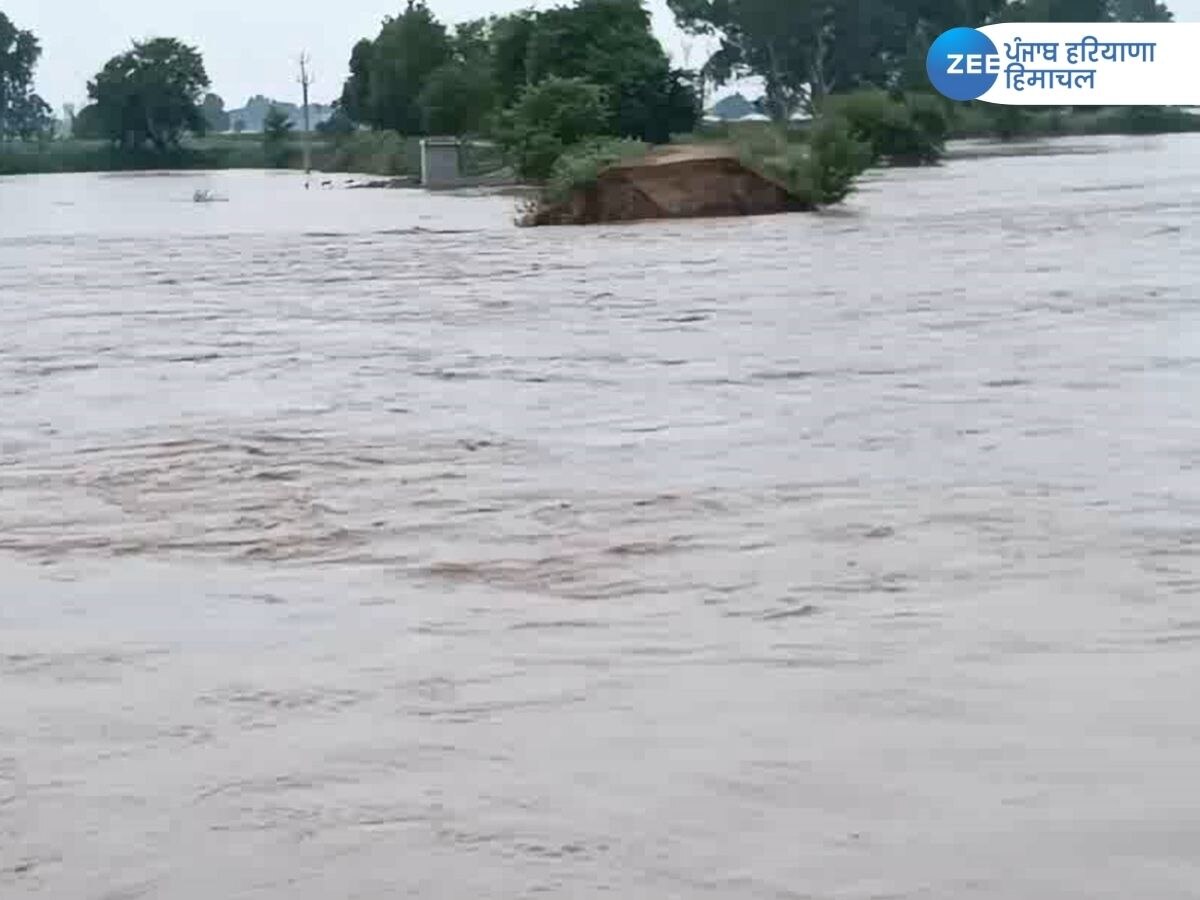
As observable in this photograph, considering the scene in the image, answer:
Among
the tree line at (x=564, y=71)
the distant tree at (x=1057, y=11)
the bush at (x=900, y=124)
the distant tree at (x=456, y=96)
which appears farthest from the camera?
the distant tree at (x=1057, y=11)

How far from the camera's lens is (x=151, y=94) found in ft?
283

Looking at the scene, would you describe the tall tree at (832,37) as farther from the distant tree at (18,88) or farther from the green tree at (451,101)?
the distant tree at (18,88)

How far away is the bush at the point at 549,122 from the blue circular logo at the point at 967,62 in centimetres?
721

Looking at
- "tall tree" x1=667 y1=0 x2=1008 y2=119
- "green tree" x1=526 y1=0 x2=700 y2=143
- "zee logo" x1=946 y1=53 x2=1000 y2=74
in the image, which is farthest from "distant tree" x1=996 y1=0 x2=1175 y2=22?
"green tree" x1=526 y1=0 x2=700 y2=143

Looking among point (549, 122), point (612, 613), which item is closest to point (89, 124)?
point (549, 122)

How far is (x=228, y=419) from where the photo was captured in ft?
33.4

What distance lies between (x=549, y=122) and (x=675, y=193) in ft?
35.9

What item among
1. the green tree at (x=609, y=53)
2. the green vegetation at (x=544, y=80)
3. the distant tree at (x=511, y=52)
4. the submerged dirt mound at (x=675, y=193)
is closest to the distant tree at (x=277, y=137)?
the green vegetation at (x=544, y=80)

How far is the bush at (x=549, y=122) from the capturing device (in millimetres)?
40094

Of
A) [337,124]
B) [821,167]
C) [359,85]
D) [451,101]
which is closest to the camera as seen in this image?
[821,167]

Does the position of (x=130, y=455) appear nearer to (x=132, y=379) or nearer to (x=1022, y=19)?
(x=132, y=379)

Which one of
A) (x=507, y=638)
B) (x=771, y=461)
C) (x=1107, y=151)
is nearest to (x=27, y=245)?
(x=771, y=461)

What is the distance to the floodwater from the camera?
404cm

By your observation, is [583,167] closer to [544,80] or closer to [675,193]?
[675,193]
